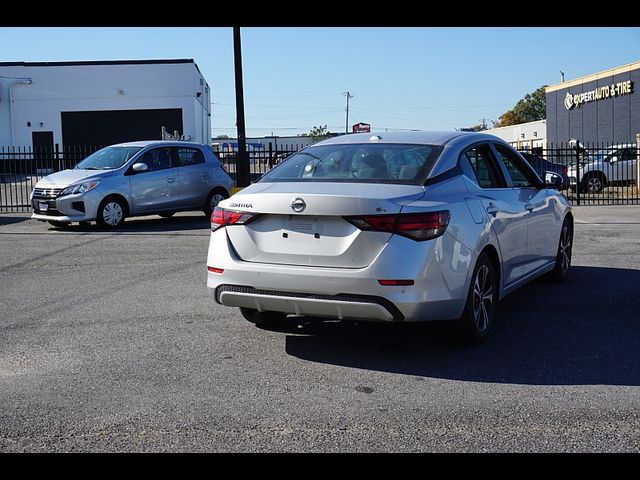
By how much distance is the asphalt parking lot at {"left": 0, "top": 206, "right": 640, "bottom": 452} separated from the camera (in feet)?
13.8

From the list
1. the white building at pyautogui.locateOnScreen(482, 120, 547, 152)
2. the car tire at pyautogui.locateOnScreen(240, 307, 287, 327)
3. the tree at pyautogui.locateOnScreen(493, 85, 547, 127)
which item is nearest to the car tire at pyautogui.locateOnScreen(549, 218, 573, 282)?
the car tire at pyautogui.locateOnScreen(240, 307, 287, 327)

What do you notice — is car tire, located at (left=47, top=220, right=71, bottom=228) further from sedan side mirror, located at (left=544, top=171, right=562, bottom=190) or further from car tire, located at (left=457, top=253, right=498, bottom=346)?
car tire, located at (left=457, top=253, right=498, bottom=346)

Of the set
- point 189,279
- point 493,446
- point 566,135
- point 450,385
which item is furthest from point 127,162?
point 566,135

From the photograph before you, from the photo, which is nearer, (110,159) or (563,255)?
(563,255)

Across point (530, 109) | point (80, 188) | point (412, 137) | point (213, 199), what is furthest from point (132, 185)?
point (530, 109)

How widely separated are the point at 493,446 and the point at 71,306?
494 cm

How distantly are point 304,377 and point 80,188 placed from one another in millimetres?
10263

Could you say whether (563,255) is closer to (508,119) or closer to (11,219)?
(11,219)

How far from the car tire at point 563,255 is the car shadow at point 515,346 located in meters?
0.82

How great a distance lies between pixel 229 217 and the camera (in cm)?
585

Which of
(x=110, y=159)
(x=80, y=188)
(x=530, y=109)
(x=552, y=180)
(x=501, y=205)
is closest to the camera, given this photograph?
(x=501, y=205)

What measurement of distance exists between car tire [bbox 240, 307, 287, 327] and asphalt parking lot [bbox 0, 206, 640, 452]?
0.16 meters

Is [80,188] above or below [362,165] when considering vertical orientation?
below

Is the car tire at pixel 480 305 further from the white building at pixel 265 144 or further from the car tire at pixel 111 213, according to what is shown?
the white building at pixel 265 144
